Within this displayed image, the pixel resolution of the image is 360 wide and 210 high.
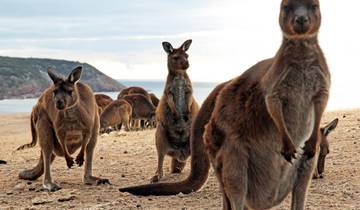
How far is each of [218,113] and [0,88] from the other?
42.8 m

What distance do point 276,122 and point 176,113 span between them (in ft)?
14.2

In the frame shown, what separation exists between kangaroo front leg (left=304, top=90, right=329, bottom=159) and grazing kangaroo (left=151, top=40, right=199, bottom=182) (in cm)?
360

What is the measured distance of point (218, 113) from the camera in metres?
4.01

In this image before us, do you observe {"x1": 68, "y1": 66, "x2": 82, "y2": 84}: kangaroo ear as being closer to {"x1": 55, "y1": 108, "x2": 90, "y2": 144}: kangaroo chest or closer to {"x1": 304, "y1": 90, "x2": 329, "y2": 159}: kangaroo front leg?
{"x1": 55, "y1": 108, "x2": 90, "y2": 144}: kangaroo chest

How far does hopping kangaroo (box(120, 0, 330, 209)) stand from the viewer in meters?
3.60

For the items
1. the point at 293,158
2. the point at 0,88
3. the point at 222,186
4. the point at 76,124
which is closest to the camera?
the point at 293,158

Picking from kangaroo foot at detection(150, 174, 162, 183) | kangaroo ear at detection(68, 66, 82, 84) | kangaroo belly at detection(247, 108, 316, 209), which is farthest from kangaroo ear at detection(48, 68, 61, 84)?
kangaroo belly at detection(247, 108, 316, 209)

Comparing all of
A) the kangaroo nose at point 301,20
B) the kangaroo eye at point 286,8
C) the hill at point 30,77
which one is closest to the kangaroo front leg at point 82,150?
the kangaroo eye at point 286,8

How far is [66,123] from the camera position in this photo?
22.0ft

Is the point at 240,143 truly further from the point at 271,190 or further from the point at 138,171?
the point at 138,171

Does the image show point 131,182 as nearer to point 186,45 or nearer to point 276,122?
point 186,45

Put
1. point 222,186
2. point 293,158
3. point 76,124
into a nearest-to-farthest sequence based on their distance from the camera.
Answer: point 293,158 → point 222,186 → point 76,124

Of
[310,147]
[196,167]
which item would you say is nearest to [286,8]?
[310,147]

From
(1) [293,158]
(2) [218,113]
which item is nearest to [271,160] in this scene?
(1) [293,158]
